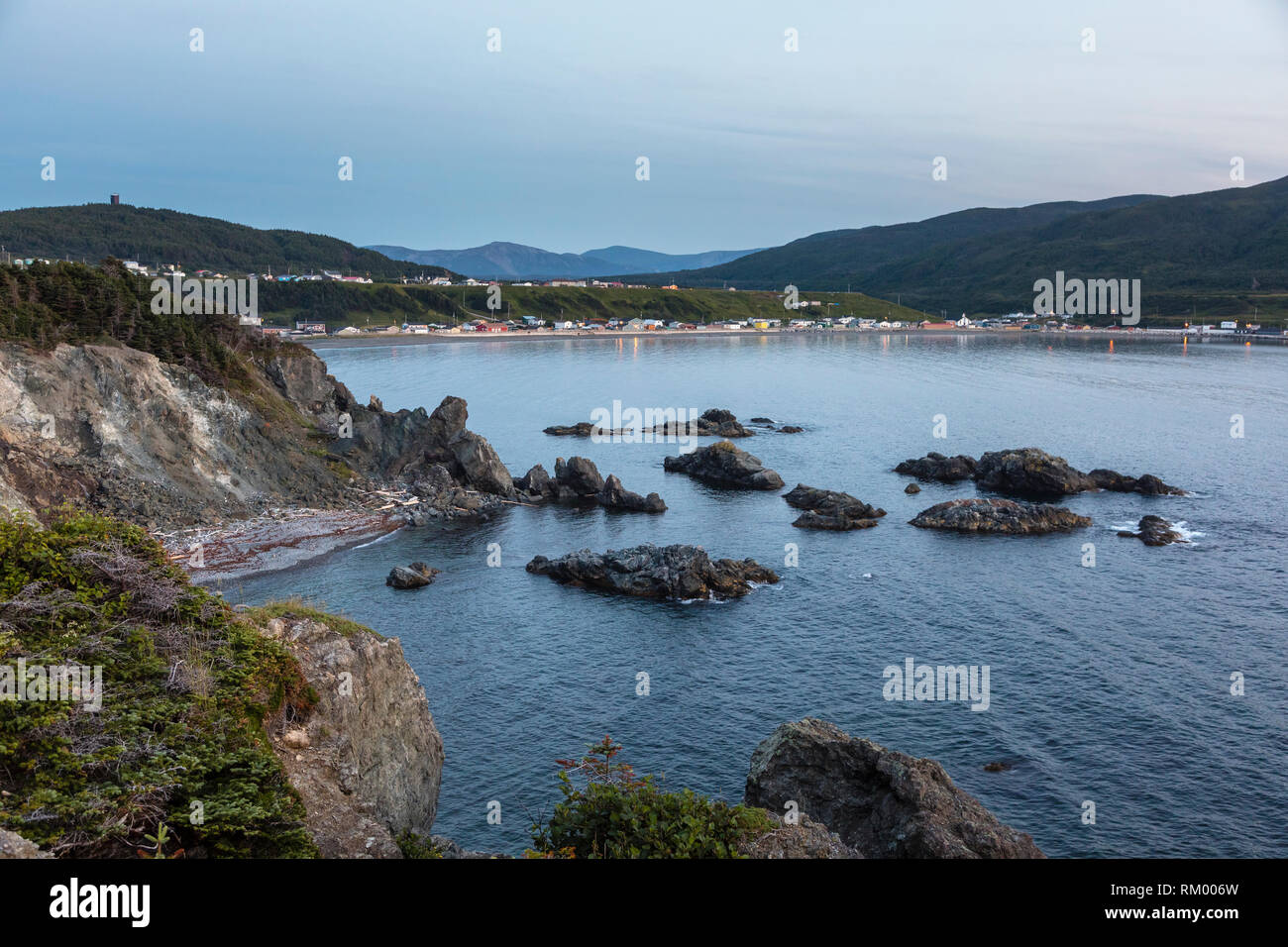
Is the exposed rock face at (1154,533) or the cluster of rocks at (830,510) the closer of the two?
the exposed rock face at (1154,533)

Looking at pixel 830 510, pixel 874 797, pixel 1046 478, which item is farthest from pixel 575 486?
pixel 874 797

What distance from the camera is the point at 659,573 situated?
52.1 meters

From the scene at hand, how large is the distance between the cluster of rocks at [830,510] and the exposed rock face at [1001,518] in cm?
361

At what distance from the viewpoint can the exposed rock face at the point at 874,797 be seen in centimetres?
2123

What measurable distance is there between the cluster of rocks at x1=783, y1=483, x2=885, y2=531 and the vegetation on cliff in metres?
50.3

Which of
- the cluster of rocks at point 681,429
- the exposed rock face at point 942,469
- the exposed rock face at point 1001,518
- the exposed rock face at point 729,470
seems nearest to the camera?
the exposed rock face at point 1001,518

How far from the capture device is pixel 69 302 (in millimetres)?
62469

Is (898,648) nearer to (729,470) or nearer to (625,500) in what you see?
(625,500)

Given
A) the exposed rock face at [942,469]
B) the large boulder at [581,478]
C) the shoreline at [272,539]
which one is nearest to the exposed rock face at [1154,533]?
the exposed rock face at [942,469]

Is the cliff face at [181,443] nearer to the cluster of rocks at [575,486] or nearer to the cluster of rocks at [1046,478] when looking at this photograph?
the cluster of rocks at [575,486]

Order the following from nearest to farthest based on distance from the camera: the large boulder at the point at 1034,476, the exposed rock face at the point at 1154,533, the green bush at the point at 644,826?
the green bush at the point at 644,826, the exposed rock face at the point at 1154,533, the large boulder at the point at 1034,476

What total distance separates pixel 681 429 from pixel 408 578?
2505 inches

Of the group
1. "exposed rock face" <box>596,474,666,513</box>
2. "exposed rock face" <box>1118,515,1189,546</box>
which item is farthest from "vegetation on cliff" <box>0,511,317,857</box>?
"exposed rock face" <box>1118,515,1189,546</box>

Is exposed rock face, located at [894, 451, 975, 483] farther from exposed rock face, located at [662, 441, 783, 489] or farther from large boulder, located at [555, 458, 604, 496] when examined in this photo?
large boulder, located at [555, 458, 604, 496]
